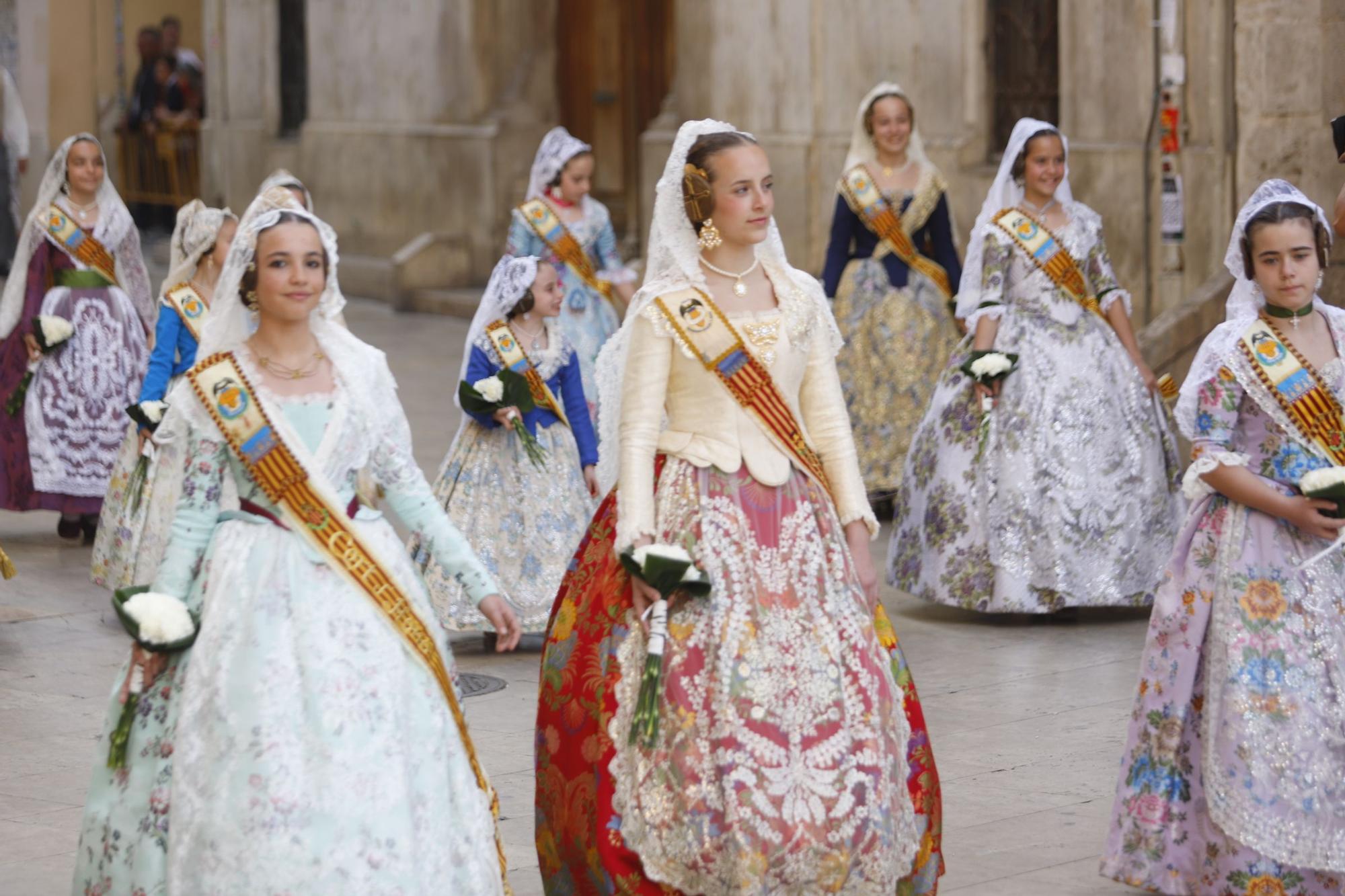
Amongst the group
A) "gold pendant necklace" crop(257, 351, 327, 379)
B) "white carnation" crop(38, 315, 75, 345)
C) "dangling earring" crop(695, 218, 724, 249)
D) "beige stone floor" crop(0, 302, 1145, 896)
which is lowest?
"beige stone floor" crop(0, 302, 1145, 896)

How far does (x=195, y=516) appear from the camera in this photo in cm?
530

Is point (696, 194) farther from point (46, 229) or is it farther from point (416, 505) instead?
point (46, 229)

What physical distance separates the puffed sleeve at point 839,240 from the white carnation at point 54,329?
3.54 metres

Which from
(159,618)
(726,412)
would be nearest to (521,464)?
(726,412)

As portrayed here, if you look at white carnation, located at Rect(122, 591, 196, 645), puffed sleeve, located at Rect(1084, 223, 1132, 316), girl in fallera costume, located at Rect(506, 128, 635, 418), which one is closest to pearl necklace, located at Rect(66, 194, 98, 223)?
girl in fallera costume, located at Rect(506, 128, 635, 418)

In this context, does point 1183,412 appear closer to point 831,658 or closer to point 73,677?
point 831,658

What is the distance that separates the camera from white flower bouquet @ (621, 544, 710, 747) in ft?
17.5

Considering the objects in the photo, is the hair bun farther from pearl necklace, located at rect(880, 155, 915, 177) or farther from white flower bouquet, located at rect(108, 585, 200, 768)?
pearl necklace, located at rect(880, 155, 915, 177)

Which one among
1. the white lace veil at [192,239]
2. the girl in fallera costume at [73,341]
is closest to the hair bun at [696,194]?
the white lace veil at [192,239]

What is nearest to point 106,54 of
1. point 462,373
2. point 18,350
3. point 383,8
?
point 383,8

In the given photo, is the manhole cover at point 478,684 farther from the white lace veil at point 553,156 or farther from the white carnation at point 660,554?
the white lace veil at point 553,156

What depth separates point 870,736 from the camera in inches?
213

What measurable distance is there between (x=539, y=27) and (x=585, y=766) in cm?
1593

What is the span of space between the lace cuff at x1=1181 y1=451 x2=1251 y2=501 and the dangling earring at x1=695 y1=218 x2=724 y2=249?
4.23 feet
